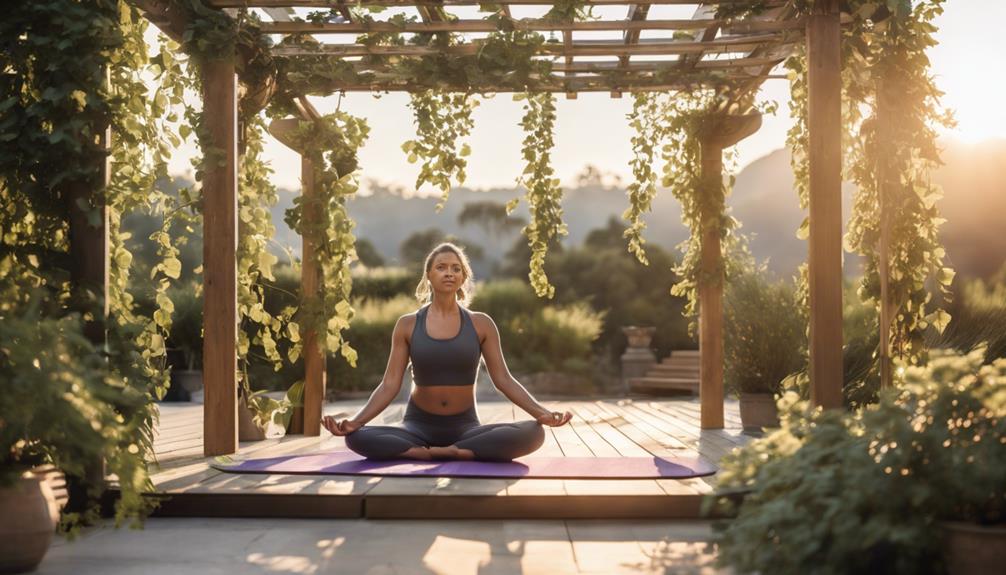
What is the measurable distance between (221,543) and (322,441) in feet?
9.14

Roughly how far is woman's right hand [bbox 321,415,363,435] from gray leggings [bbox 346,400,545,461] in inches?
5.6

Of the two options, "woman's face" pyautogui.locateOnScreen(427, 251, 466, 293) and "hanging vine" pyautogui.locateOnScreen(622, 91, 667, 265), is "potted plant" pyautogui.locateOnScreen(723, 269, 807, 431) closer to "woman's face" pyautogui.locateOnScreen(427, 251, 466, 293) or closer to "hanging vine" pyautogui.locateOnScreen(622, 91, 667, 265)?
"hanging vine" pyautogui.locateOnScreen(622, 91, 667, 265)

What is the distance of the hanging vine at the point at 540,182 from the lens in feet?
21.4

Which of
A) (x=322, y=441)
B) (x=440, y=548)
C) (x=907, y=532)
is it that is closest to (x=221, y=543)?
(x=440, y=548)

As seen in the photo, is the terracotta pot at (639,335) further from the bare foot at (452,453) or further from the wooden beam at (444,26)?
the bare foot at (452,453)

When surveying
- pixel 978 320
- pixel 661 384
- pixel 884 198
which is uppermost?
pixel 884 198

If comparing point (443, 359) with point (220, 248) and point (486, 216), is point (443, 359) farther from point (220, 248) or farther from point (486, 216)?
point (486, 216)

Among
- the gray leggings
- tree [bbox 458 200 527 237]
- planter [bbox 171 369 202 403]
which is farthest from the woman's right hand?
tree [bbox 458 200 527 237]

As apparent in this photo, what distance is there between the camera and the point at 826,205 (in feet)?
14.5

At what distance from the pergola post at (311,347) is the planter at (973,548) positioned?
4.70 m

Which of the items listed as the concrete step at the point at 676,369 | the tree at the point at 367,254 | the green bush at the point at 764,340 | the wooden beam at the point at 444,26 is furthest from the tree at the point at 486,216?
the wooden beam at the point at 444,26

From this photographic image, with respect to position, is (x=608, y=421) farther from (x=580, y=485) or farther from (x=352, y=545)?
(x=352, y=545)

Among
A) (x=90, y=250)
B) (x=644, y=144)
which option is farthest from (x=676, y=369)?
(x=90, y=250)

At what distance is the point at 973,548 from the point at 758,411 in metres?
4.30
